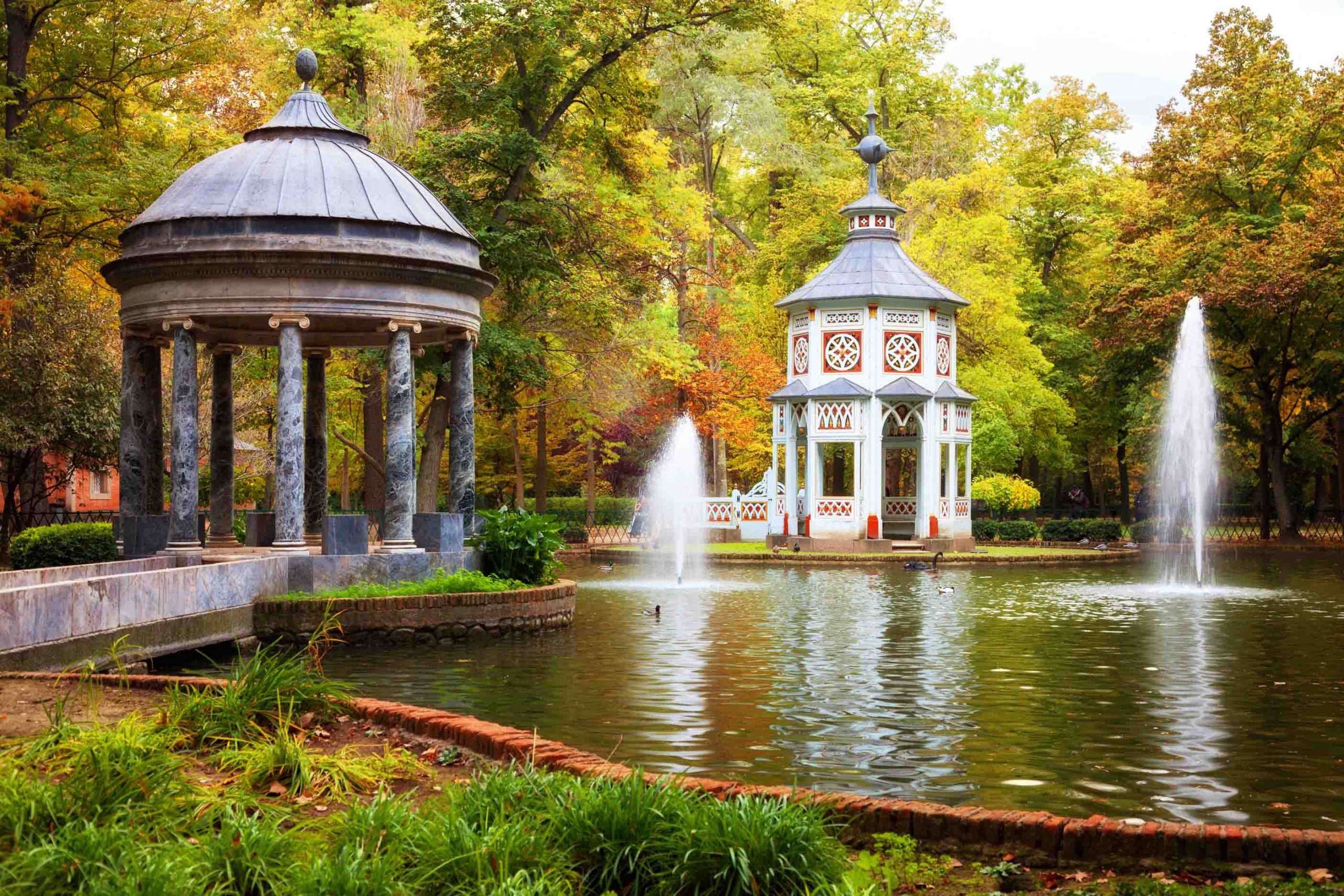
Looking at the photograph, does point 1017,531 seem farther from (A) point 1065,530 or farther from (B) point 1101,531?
(B) point 1101,531

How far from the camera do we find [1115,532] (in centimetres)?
4209

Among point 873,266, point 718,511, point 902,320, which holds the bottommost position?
point 718,511

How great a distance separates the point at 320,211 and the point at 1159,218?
34880mm

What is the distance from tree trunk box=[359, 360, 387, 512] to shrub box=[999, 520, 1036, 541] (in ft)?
61.2

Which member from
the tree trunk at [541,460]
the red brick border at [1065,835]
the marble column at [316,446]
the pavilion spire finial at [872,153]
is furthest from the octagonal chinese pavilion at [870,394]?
the red brick border at [1065,835]

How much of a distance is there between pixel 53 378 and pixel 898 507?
24964 mm

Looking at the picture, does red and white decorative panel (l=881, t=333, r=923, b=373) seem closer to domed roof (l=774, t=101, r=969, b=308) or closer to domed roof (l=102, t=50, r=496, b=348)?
domed roof (l=774, t=101, r=969, b=308)

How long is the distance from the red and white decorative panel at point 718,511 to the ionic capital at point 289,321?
78.4ft

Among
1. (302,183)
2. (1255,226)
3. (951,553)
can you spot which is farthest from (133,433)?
(1255,226)

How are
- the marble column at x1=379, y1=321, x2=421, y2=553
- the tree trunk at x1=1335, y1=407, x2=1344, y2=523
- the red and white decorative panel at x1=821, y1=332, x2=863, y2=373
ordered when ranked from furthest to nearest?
the tree trunk at x1=1335, y1=407, x2=1344, y2=523, the red and white decorative panel at x1=821, y1=332, x2=863, y2=373, the marble column at x1=379, y1=321, x2=421, y2=553

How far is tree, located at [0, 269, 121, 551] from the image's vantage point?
2508 centimetres

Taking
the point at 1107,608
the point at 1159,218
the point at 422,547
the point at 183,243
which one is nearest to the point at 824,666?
the point at 422,547

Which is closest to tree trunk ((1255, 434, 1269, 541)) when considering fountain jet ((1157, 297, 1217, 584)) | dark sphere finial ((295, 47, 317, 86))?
fountain jet ((1157, 297, 1217, 584))

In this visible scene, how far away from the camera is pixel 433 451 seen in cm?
3080
